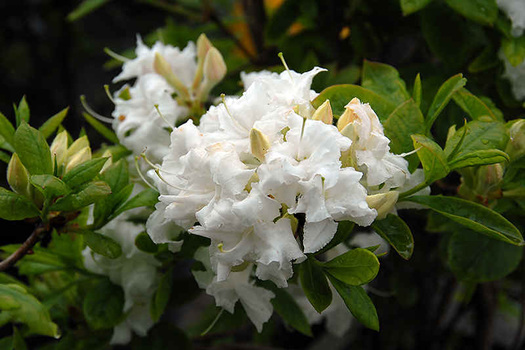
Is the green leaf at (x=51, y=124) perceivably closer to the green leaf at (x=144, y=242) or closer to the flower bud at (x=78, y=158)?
the flower bud at (x=78, y=158)

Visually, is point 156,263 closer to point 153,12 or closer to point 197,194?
point 197,194

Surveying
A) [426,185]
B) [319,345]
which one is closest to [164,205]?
[426,185]

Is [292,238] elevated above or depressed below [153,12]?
above

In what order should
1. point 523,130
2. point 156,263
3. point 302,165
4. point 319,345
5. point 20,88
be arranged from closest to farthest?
point 302,165 → point 523,130 → point 156,263 → point 319,345 → point 20,88

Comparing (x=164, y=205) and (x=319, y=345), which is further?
(x=319, y=345)

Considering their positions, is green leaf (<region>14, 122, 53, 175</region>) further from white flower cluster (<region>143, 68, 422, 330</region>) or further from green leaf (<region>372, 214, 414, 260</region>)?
green leaf (<region>372, 214, 414, 260</region>)

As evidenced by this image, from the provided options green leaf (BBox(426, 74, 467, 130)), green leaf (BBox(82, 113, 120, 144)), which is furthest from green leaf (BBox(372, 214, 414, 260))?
green leaf (BBox(82, 113, 120, 144))

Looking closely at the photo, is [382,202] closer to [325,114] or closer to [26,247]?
[325,114]
